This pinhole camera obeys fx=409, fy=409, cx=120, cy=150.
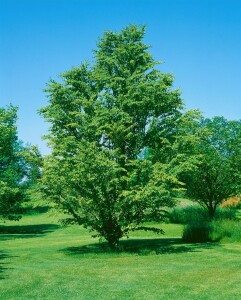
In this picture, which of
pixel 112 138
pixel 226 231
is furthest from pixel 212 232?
pixel 112 138

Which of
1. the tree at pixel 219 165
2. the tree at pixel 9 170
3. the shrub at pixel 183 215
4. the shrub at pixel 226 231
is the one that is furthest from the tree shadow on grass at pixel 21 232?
the shrub at pixel 226 231

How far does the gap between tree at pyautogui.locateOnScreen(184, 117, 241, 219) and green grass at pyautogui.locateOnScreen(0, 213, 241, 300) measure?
647 inches

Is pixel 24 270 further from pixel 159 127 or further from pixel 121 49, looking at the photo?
pixel 121 49

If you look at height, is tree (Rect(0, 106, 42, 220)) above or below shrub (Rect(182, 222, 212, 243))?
above

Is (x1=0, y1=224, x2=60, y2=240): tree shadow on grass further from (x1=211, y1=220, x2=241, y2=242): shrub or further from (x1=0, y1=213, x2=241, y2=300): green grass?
(x1=211, y1=220, x2=241, y2=242): shrub

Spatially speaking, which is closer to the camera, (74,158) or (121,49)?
(74,158)

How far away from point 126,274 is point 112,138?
28.8 feet

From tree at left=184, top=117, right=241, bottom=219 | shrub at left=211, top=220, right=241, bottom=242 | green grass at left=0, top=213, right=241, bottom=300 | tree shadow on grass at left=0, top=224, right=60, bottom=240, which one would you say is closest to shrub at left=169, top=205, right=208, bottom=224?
tree at left=184, top=117, right=241, bottom=219

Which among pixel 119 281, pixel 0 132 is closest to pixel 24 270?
pixel 119 281

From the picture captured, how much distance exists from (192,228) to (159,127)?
318 inches

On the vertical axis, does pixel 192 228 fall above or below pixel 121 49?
below

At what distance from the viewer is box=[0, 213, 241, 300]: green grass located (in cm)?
1160

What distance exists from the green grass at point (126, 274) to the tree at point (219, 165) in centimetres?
1643

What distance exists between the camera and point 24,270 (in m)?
16.1
